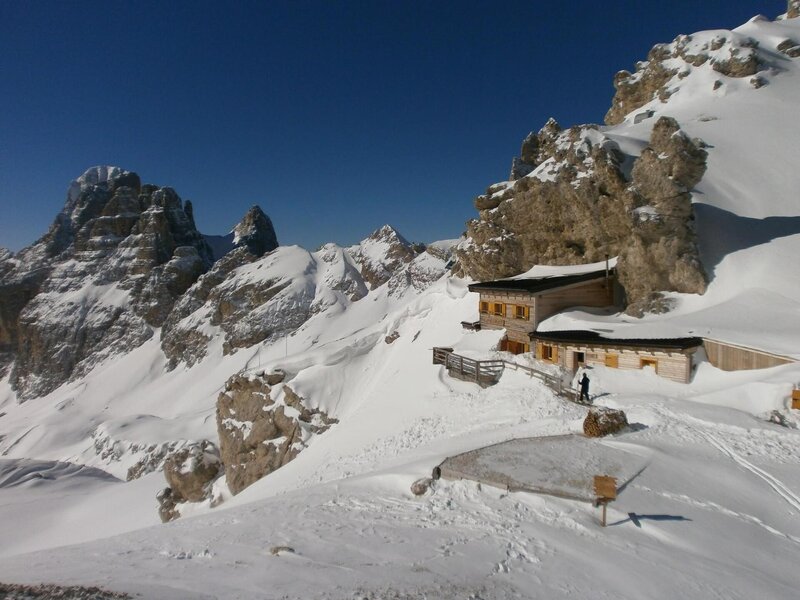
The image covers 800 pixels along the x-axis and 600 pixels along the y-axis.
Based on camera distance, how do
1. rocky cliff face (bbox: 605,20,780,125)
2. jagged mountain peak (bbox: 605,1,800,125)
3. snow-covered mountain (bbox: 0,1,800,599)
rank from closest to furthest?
snow-covered mountain (bbox: 0,1,800,599)
jagged mountain peak (bbox: 605,1,800,125)
rocky cliff face (bbox: 605,20,780,125)

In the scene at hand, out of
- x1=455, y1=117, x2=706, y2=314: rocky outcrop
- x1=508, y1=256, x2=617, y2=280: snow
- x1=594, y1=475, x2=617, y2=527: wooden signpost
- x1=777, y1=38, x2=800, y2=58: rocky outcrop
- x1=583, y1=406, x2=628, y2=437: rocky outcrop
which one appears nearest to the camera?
x1=594, y1=475, x2=617, y2=527: wooden signpost

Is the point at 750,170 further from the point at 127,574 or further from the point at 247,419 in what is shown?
the point at 247,419

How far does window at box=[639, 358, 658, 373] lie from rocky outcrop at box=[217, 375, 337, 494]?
73.2 ft

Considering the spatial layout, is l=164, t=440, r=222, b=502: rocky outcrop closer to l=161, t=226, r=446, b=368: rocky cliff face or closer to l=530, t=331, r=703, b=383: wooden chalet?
l=530, t=331, r=703, b=383: wooden chalet

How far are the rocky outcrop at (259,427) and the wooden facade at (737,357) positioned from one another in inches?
984

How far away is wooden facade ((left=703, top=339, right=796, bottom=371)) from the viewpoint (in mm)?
15508

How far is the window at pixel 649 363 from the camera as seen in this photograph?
1805 cm

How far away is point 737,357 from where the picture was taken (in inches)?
650

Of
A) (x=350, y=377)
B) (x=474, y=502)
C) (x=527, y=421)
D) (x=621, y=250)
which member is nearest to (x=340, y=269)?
(x=350, y=377)

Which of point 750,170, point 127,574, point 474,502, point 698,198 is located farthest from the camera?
→ point 750,170

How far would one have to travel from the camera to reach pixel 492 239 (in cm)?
3647

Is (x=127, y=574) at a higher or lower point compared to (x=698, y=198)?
lower

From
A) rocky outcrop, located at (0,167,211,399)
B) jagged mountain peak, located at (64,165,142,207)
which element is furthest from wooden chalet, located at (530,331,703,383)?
jagged mountain peak, located at (64,165,142,207)

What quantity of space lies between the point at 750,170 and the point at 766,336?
2412cm
